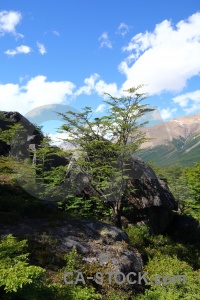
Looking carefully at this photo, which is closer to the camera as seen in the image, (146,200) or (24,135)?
(146,200)

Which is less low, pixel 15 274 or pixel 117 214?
pixel 15 274

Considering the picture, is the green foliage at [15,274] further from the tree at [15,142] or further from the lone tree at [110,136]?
the tree at [15,142]

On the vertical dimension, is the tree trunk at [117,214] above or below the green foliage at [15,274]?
below

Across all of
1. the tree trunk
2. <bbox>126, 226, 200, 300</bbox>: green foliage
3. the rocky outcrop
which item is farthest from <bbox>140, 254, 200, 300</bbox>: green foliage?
the tree trunk

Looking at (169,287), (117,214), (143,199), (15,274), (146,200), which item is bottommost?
(169,287)

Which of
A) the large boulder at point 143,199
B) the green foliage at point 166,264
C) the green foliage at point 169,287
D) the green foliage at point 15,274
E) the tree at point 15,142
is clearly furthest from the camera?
the tree at point 15,142

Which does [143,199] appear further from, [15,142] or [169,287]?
[15,142]

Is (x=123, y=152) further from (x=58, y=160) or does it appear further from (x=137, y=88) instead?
(x=58, y=160)

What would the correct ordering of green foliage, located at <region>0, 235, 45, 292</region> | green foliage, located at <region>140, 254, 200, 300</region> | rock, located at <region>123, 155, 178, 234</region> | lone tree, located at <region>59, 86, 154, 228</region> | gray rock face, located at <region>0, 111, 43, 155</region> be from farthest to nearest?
gray rock face, located at <region>0, 111, 43, 155</region> < rock, located at <region>123, 155, 178, 234</region> < lone tree, located at <region>59, 86, 154, 228</region> < green foliage, located at <region>140, 254, 200, 300</region> < green foliage, located at <region>0, 235, 45, 292</region>

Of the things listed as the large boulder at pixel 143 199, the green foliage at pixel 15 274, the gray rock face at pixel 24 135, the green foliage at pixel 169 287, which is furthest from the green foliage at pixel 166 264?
the gray rock face at pixel 24 135

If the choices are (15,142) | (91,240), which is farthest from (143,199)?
(15,142)

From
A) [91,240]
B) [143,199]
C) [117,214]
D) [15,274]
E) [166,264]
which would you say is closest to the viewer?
[15,274]

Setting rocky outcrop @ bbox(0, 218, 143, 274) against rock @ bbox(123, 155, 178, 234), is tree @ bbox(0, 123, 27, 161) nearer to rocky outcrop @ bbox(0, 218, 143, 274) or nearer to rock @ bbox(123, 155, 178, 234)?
rock @ bbox(123, 155, 178, 234)

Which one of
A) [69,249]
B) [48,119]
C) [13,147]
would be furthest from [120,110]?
[13,147]
